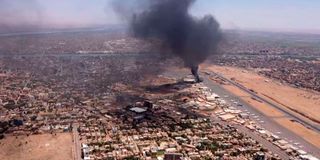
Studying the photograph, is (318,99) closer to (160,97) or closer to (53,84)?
(160,97)

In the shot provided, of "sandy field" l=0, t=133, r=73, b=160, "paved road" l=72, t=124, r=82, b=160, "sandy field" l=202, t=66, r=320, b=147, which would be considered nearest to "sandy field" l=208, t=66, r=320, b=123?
"sandy field" l=202, t=66, r=320, b=147

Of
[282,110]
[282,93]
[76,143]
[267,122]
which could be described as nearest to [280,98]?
[282,93]

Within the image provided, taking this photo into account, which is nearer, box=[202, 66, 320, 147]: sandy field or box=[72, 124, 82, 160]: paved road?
box=[72, 124, 82, 160]: paved road

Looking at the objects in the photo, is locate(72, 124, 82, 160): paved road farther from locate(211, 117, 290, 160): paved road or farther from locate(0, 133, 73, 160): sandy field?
locate(211, 117, 290, 160): paved road

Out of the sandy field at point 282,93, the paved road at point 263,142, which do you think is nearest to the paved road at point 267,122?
the paved road at point 263,142

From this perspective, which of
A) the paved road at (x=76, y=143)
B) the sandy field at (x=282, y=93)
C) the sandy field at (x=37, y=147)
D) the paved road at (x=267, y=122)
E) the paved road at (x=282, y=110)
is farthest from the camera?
the sandy field at (x=282, y=93)

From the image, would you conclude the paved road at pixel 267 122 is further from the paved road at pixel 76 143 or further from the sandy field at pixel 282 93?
the paved road at pixel 76 143

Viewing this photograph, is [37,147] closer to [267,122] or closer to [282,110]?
[267,122]
